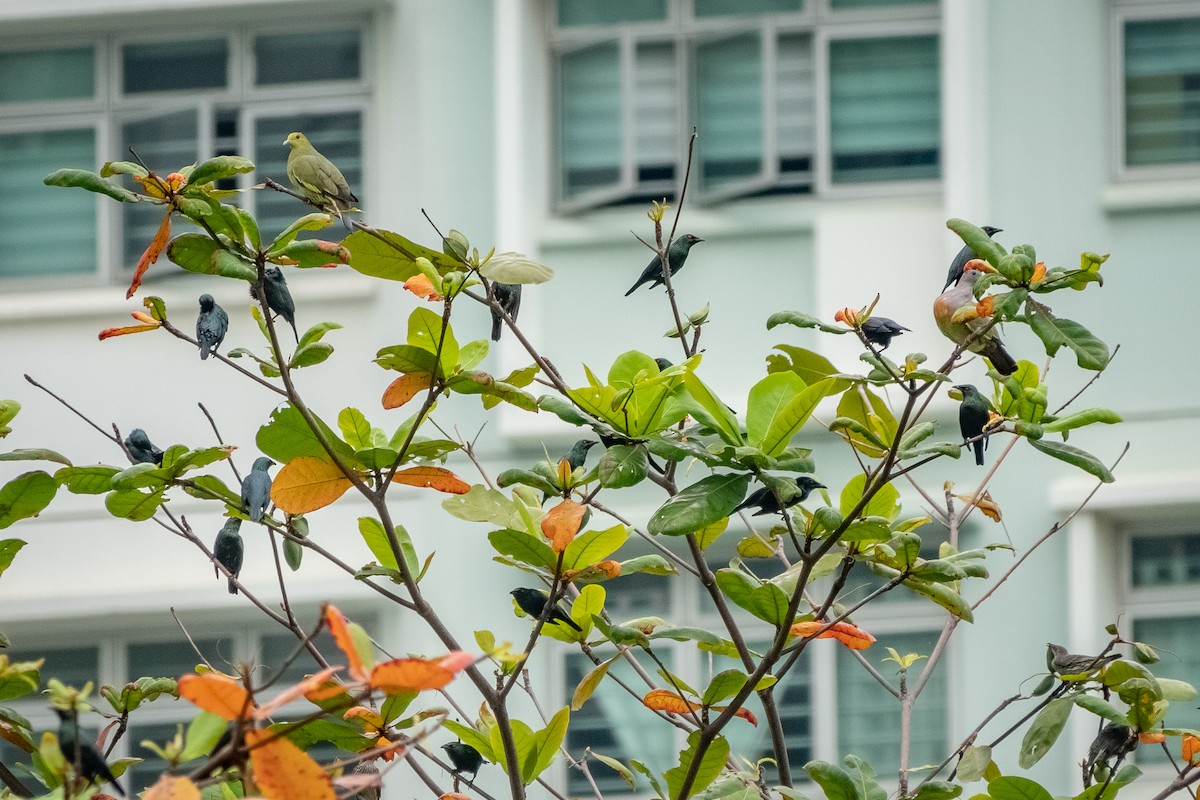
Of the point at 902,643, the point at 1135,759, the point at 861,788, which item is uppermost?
the point at 861,788

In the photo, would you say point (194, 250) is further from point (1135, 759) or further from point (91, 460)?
point (1135, 759)

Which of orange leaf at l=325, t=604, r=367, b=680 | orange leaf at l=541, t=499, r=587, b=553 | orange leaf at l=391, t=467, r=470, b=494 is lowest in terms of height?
orange leaf at l=325, t=604, r=367, b=680

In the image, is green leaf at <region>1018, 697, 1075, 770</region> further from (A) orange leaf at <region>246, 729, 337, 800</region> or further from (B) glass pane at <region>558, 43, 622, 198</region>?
(B) glass pane at <region>558, 43, 622, 198</region>

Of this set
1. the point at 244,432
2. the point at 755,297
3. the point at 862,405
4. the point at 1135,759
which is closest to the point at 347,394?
the point at 244,432

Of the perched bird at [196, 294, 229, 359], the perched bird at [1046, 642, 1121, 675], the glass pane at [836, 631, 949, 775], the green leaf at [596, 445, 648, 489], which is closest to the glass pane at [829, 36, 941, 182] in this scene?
the glass pane at [836, 631, 949, 775]

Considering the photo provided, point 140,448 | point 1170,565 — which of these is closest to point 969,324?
point 140,448

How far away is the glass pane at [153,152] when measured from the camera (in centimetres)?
650

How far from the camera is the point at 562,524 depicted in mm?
1801

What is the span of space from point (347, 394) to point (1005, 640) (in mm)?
2682

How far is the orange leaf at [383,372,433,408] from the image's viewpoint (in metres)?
1.87

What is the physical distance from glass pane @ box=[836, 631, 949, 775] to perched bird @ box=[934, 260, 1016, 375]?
4.00 m

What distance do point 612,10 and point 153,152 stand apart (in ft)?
6.81

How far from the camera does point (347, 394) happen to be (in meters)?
6.00

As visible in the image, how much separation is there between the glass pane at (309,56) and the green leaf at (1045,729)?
4846 millimetres
